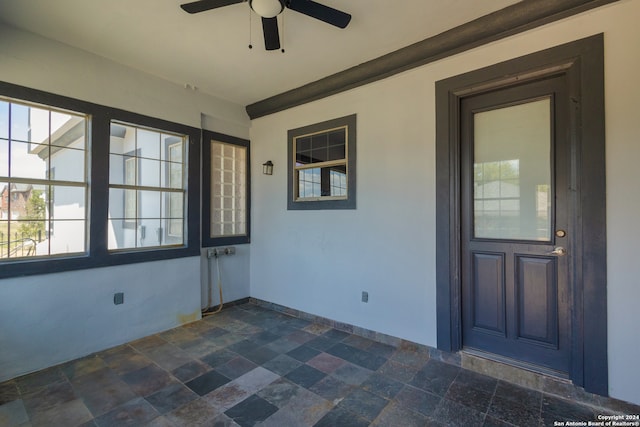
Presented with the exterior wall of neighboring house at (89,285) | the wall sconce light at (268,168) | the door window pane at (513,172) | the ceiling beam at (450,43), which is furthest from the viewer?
the wall sconce light at (268,168)

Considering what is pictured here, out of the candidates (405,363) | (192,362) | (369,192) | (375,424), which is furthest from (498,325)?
(192,362)

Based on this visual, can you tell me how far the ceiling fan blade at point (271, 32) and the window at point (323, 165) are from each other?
1.40m

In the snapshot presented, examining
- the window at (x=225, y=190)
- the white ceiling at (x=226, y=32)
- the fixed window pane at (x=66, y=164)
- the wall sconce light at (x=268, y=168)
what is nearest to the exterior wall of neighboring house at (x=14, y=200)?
the fixed window pane at (x=66, y=164)

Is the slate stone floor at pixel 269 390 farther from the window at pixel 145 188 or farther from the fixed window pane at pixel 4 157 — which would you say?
the fixed window pane at pixel 4 157

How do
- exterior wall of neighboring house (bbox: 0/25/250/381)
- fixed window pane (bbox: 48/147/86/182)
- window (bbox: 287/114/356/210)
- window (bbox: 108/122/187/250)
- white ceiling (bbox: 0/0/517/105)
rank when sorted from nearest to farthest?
1. white ceiling (bbox: 0/0/517/105)
2. exterior wall of neighboring house (bbox: 0/25/250/381)
3. fixed window pane (bbox: 48/147/86/182)
4. window (bbox: 108/122/187/250)
5. window (bbox: 287/114/356/210)

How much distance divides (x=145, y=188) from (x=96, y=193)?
563 millimetres

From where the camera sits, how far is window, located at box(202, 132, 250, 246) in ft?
13.6

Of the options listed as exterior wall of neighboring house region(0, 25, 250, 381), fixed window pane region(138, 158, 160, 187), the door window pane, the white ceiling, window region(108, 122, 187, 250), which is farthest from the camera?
fixed window pane region(138, 158, 160, 187)

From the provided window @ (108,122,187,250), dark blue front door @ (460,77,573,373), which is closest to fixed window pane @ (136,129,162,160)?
window @ (108,122,187,250)

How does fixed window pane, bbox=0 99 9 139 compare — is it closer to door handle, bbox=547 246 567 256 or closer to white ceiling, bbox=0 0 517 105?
white ceiling, bbox=0 0 517 105

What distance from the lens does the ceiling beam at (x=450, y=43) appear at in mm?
2244

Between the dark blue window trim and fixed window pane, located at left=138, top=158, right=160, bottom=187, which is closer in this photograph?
the dark blue window trim

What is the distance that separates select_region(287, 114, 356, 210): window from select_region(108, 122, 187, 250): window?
1.49 metres

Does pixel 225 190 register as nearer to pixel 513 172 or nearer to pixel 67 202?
pixel 67 202
